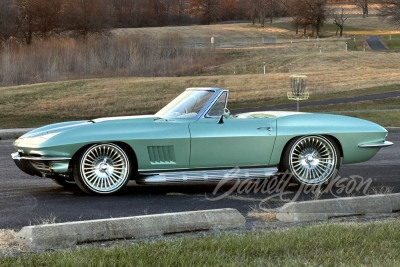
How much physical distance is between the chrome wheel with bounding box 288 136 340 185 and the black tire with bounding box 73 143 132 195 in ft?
7.55

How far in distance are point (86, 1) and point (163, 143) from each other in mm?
96982

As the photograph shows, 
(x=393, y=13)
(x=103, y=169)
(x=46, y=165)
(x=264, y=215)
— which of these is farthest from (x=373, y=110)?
(x=393, y=13)

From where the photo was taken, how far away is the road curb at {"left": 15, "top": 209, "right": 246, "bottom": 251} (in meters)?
6.60

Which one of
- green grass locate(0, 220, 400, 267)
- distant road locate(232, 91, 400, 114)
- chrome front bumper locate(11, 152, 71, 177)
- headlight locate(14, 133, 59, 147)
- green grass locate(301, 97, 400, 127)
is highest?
headlight locate(14, 133, 59, 147)

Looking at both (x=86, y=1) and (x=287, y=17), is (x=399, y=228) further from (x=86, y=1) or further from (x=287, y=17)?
(x=287, y=17)

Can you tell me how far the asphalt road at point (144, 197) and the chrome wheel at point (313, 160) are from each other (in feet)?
0.72

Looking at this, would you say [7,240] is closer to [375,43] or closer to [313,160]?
[313,160]

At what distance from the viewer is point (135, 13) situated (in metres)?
154

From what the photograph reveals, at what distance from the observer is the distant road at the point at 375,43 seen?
297 ft

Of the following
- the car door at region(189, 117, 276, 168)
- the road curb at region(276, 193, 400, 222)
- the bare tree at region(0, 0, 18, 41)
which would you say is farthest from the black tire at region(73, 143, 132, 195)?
the bare tree at region(0, 0, 18, 41)

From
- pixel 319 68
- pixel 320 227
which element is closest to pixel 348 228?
pixel 320 227

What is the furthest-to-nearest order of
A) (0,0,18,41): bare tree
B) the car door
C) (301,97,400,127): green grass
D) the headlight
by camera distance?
(0,0,18,41): bare tree, (301,97,400,127): green grass, the car door, the headlight

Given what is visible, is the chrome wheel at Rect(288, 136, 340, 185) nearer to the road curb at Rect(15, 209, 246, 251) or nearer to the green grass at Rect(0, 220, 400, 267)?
the road curb at Rect(15, 209, 246, 251)

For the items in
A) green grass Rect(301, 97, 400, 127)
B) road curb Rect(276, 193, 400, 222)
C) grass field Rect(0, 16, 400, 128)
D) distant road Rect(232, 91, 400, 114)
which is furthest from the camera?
grass field Rect(0, 16, 400, 128)
